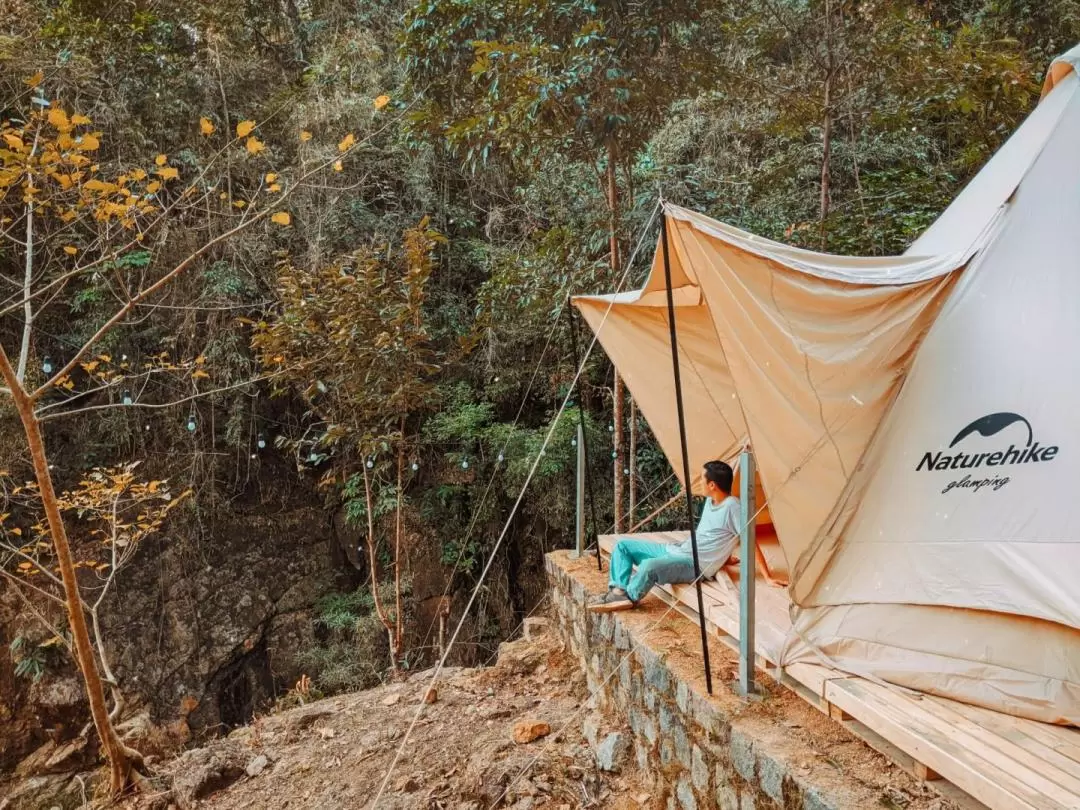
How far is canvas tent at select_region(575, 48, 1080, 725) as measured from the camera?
6.97 ft

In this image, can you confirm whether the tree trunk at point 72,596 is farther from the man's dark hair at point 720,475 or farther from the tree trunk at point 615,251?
the tree trunk at point 615,251

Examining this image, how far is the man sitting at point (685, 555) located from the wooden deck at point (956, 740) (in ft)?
2.56

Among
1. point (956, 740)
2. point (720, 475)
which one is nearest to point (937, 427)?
point (956, 740)

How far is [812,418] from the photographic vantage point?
2555 millimetres

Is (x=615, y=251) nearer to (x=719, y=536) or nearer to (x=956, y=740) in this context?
(x=719, y=536)

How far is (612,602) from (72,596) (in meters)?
2.92

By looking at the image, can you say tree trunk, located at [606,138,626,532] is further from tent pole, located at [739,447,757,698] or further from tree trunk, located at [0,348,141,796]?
tree trunk, located at [0,348,141,796]

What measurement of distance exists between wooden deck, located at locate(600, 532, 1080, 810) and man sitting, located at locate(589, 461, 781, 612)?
78cm

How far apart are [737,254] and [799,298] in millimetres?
278

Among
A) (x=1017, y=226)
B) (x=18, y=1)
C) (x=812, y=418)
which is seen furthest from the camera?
(x=18, y=1)

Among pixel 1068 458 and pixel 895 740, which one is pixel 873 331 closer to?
pixel 1068 458

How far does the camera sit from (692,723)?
2656 mm

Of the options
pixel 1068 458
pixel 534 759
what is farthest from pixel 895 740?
pixel 534 759

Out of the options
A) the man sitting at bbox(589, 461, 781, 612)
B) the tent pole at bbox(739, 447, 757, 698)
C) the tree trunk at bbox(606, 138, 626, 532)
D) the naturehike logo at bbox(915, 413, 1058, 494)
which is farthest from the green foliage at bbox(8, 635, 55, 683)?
the naturehike logo at bbox(915, 413, 1058, 494)
